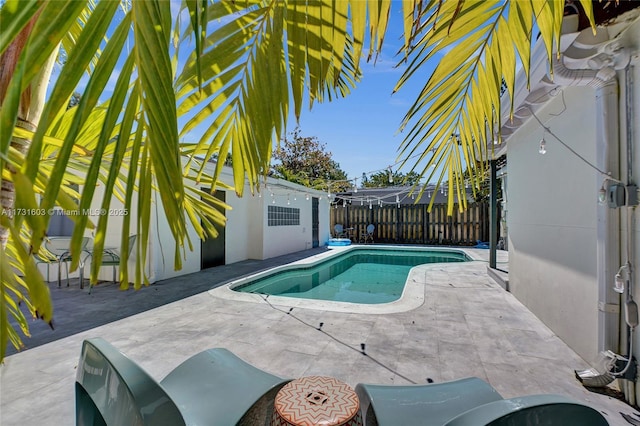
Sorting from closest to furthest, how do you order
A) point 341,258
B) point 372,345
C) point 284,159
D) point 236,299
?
point 372,345, point 236,299, point 341,258, point 284,159

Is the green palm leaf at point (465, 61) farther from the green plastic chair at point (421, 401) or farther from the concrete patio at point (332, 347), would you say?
the concrete patio at point (332, 347)

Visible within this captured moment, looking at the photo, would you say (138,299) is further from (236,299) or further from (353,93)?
(353,93)

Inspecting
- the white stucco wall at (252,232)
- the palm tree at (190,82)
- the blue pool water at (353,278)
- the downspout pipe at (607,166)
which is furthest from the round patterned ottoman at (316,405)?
the white stucco wall at (252,232)

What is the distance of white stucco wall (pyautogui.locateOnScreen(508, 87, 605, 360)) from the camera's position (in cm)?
318

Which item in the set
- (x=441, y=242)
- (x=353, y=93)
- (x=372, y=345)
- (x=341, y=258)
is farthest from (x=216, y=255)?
(x=441, y=242)

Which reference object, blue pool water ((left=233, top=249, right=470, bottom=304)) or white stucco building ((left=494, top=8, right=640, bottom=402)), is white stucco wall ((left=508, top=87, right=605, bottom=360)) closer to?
white stucco building ((left=494, top=8, right=640, bottom=402))

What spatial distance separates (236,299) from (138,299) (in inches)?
68.4

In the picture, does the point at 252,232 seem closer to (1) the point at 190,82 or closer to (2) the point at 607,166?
(2) the point at 607,166

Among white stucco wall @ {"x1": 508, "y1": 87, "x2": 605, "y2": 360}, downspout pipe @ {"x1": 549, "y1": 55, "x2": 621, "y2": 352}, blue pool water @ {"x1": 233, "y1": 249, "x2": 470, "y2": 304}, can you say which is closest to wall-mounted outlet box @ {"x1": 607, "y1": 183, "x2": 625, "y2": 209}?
downspout pipe @ {"x1": 549, "y1": 55, "x2": 621, "y2": 352}

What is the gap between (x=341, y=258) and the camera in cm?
1203

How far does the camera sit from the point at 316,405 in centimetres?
156

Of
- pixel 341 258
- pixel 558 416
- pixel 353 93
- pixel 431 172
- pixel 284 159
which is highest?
pixel 284 159

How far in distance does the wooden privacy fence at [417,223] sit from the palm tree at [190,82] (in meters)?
13.7

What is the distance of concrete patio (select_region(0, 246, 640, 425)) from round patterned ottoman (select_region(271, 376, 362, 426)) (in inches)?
49.3
